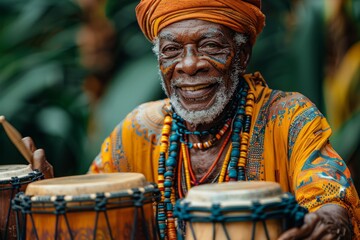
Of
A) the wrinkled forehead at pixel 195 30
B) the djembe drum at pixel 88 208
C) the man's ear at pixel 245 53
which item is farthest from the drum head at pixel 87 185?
the man's ear at pixel 245 53

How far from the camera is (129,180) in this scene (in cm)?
295

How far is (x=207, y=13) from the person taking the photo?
3908 mm

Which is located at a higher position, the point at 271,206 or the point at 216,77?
the point at 216,77

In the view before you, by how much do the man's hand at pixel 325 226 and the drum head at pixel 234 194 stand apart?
15 centimetres

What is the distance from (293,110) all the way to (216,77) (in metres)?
0.39

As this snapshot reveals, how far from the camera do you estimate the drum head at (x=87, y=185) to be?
9.43 ft

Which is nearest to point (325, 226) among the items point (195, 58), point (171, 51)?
point (195, 58)

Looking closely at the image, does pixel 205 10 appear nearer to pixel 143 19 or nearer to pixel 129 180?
pixel 143 19

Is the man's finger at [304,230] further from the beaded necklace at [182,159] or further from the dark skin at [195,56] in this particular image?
the dark skin at [195,56]

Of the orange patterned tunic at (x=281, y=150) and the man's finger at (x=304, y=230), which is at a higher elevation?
the orange patterned tunic at (x=281, y=150)

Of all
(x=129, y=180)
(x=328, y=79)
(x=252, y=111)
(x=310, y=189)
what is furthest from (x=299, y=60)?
(x=129, y=180)

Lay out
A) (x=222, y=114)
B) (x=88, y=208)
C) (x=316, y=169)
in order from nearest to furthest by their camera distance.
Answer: (x=88, y=208)
(x=316, y=169)
(x=222, y=114)

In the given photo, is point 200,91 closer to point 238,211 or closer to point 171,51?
point 171,51

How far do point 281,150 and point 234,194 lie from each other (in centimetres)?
121
